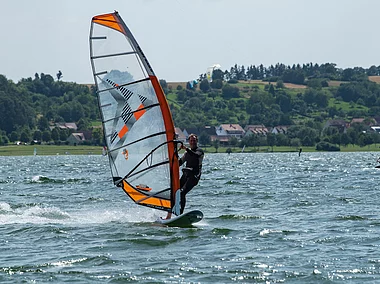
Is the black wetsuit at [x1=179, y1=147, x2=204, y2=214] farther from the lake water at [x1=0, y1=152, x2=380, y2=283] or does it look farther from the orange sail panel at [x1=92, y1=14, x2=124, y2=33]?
the orange sail panel at [x1=92, y1=14, x2=124, y2=33]

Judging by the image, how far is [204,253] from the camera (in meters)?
11.5

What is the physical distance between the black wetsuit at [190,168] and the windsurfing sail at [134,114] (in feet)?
0.59

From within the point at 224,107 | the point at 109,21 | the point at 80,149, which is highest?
the point at 109,21

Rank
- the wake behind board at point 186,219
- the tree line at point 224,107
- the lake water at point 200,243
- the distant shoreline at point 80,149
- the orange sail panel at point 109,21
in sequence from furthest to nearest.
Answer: the tree line at point 224,107 < the distant shoreline at point 80,149 < the orange sail panel at point 109,21 < the wake behind board at point 186,219 < the lake water at point 200,243

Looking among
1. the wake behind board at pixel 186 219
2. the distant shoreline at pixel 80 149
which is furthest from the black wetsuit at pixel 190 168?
the distant shoreline at pixel 80 149

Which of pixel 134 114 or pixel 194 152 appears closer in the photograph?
pixel 194 152

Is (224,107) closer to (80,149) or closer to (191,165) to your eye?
(80,149)

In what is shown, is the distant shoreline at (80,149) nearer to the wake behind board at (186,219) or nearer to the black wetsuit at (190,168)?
the black wetsuit at (190,168)

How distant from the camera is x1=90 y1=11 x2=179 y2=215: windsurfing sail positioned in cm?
1420

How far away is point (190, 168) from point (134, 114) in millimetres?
1361

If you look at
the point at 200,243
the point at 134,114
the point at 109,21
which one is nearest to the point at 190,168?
the point at 134,114

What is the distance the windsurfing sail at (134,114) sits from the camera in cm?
1420

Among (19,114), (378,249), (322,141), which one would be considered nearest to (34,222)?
(378,249)

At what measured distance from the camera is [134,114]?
14.5 metres
